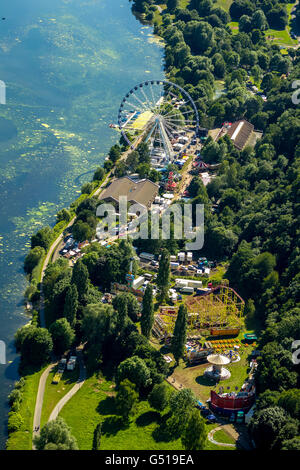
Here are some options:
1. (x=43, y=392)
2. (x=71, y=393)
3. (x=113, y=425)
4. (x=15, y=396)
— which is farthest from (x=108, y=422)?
(x=15, y=396)

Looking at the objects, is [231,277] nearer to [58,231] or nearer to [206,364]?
[206,364]

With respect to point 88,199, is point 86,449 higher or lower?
lower

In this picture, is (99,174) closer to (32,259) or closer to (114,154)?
(114,154)

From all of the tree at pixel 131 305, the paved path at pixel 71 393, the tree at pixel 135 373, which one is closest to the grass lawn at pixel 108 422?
the paved path at pixel 71 393

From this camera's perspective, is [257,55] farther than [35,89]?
Yes

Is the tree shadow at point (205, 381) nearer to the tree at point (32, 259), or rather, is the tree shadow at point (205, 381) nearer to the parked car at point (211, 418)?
the parked car at point (211, 418)

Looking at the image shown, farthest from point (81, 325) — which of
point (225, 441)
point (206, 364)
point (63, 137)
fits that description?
point (63, 137)
